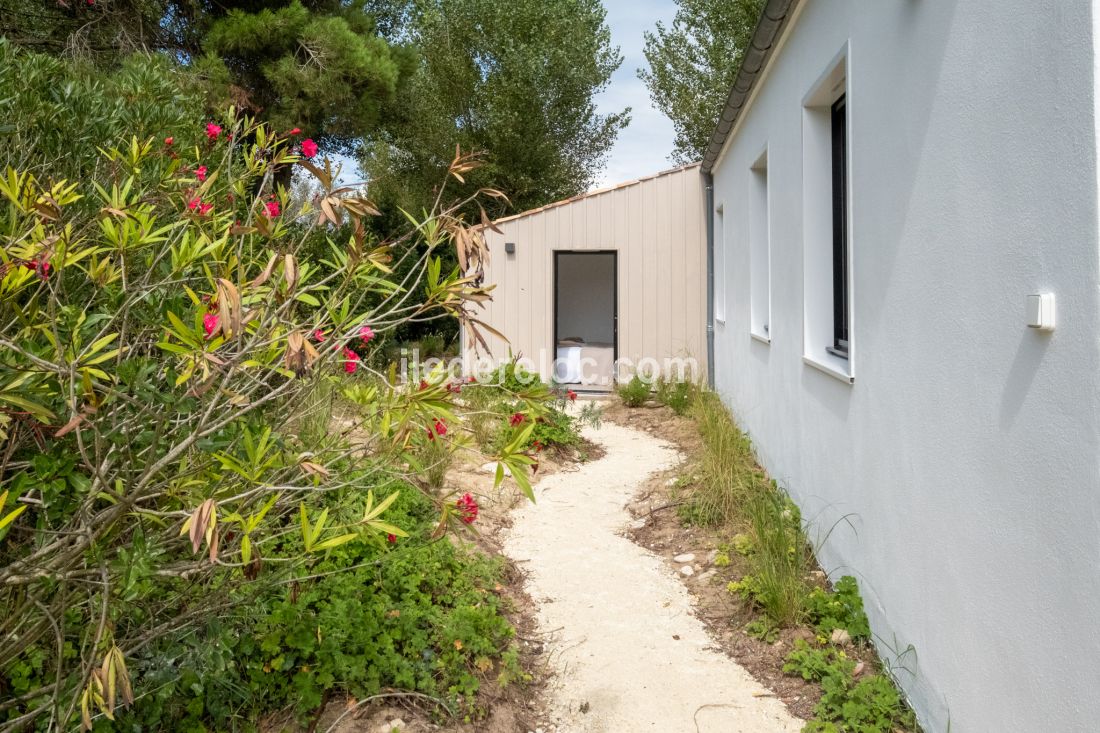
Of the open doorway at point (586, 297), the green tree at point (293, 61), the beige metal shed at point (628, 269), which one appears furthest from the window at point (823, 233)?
the open doorway at point (586, 297)

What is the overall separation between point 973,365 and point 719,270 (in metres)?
8.01

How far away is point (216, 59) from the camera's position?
34.4 feet

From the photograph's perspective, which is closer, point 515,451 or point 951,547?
point 515,451

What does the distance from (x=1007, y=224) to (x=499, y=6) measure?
17433mm

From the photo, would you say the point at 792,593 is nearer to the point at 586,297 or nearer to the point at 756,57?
the point at 756,57

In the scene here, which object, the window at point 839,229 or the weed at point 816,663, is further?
the window at point 839,229

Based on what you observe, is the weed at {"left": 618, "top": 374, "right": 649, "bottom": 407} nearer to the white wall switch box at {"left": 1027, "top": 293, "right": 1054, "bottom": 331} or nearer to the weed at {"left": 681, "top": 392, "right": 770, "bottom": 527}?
the weed at {"left": 681, "top": 392, "right": 770, "bottom": 527}

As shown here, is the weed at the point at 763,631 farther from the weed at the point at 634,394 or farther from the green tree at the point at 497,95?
the green tree at the point at 497,95


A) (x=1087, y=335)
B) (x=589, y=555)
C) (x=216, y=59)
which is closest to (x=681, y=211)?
(x=216, y=59)

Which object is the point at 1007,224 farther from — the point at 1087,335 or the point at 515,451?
the point at 515,451

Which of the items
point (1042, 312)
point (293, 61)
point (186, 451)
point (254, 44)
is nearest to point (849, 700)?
point (1042, 312)

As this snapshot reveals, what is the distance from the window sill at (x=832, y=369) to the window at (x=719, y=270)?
4.83 meters

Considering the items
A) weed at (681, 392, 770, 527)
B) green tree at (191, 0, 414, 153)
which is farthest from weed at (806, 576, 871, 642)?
green tree at (191, 0, 414, 153)

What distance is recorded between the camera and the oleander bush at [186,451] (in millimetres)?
1778
